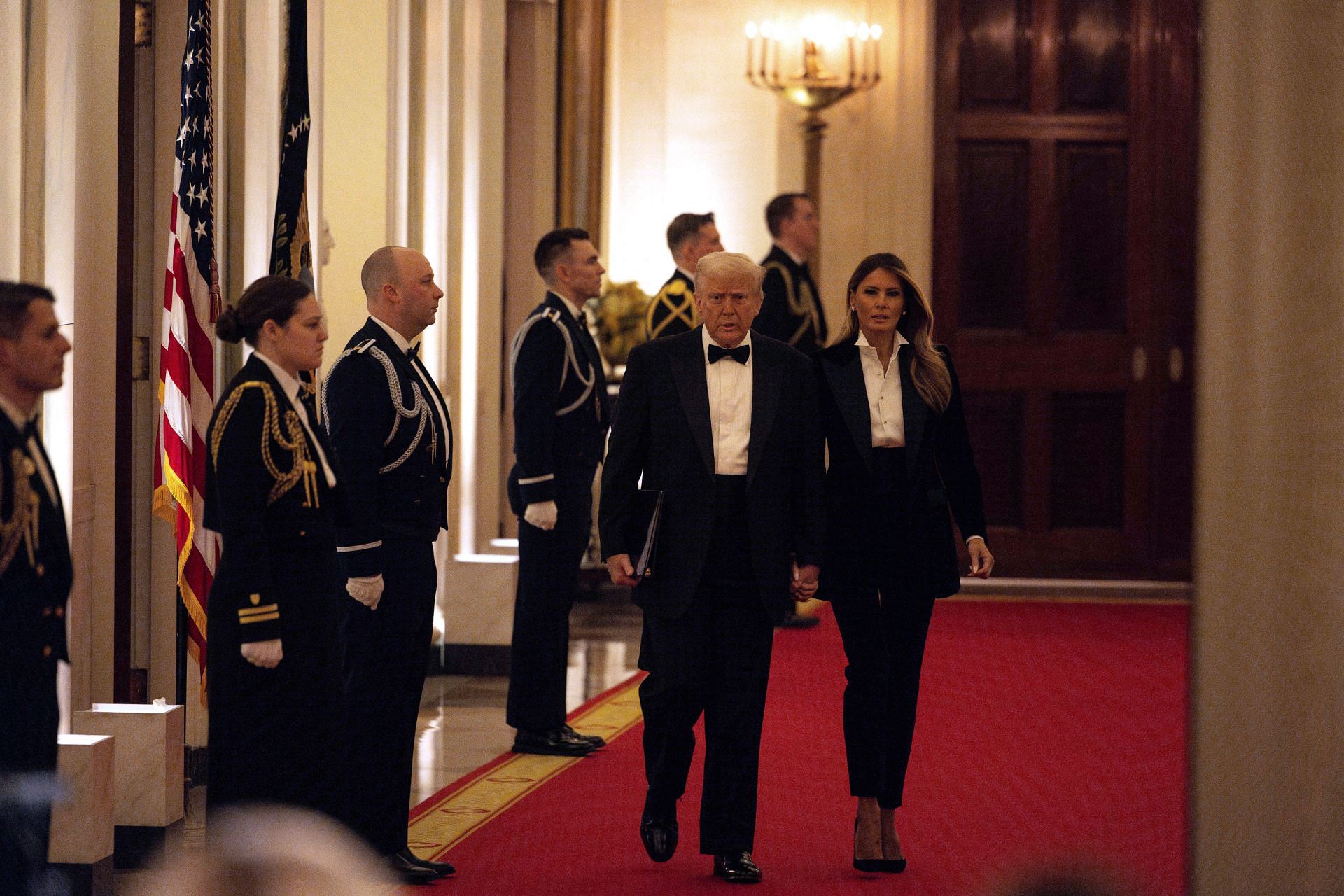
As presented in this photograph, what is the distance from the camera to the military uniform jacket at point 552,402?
5652mm

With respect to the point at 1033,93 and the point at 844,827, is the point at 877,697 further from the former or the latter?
the point at 1033,93

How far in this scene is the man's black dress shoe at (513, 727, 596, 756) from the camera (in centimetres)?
585

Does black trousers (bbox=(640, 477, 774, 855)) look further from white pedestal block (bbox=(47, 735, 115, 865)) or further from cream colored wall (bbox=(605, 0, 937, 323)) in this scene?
cream colored wall (bbox=(605, 0, 937, 323))

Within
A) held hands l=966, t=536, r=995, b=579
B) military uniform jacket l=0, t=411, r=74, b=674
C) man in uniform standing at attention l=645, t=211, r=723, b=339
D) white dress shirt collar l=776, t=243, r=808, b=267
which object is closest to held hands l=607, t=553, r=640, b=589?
held hands l=966, t=536, r=995, b=579

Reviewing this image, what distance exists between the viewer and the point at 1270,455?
215 cm

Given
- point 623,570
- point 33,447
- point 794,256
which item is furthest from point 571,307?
point 33,447

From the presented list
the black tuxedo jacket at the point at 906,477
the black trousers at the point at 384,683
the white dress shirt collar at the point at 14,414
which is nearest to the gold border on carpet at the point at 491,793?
the black trousers at the point at 384,683

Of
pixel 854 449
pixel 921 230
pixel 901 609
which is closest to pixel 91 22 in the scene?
pixel 854 449

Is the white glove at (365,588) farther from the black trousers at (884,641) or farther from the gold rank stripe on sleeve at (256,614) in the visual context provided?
the black trousers at (884,641)

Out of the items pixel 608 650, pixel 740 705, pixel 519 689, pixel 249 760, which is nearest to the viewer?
pixel 249 760

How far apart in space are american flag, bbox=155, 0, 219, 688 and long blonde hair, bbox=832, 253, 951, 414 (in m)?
1.73

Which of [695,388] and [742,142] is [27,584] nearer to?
[695,388]

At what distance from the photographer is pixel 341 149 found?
711 centimetres

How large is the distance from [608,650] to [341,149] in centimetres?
264
